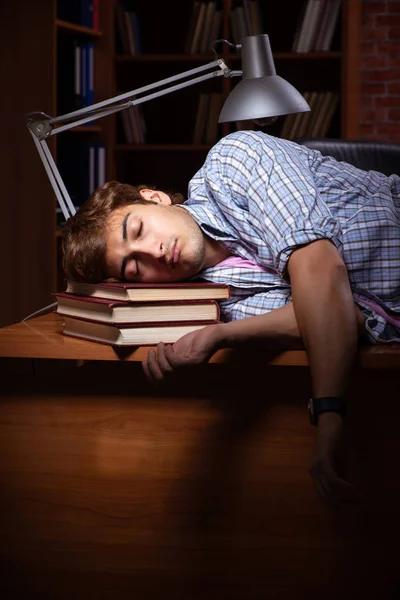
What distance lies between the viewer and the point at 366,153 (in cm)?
238

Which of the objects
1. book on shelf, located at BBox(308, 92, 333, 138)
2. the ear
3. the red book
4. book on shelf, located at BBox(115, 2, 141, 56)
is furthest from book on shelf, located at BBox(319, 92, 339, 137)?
the ear

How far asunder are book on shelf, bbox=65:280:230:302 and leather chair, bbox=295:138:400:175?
1059 mm

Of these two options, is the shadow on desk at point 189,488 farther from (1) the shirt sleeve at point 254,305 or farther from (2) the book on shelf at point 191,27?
(2) the book on shelf at point 191,27

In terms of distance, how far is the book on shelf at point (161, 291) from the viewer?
139 centimetres

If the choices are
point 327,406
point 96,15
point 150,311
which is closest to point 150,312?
point 150,311

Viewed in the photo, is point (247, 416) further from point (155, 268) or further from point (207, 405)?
point (155, 268)

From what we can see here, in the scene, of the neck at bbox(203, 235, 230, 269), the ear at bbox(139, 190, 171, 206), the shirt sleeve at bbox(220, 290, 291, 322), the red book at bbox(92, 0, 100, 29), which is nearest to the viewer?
the shirt sleeve at bbox(220, 290, 291, 322)

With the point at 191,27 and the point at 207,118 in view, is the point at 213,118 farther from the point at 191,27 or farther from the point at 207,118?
the point at 191,27

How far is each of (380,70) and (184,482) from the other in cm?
372

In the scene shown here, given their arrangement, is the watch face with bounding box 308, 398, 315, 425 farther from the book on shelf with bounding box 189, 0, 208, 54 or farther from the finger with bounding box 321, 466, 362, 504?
the book on shelf with bounding box 189, 0, 208, 54

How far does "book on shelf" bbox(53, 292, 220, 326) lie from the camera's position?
1385 mm

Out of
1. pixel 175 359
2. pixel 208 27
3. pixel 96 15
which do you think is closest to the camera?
pixel 175 359

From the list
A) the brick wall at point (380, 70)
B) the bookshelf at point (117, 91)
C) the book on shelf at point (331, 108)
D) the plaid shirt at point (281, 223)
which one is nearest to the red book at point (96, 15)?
the bookshelf at point (117, 91)

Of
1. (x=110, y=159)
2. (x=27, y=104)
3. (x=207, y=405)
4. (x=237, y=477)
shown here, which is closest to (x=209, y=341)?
(x=207, y=405)
